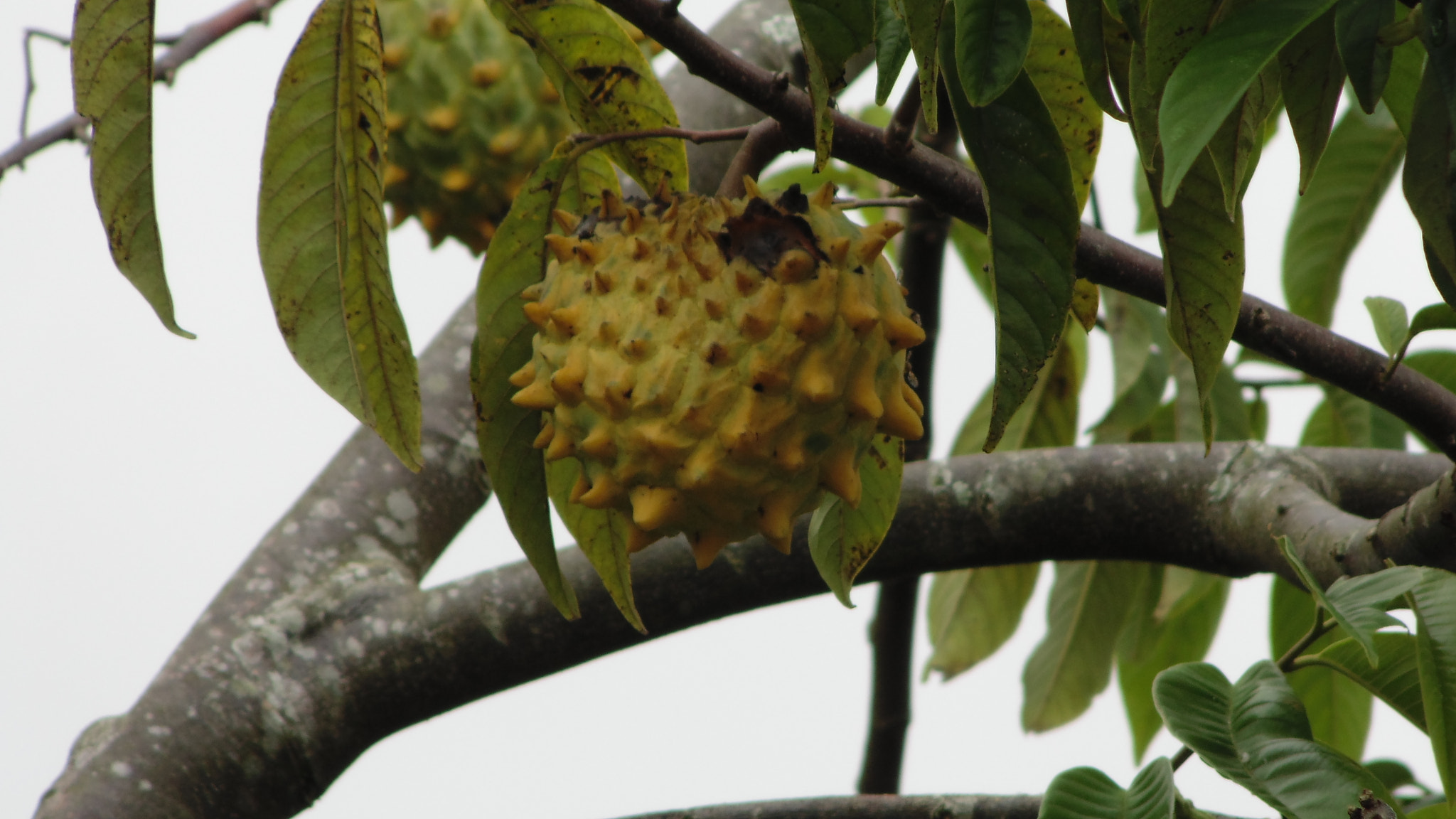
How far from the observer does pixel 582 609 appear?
4.71ft

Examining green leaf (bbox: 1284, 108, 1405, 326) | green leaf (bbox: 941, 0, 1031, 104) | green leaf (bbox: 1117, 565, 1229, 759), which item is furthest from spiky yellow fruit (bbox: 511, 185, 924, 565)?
green leaf (bbox: 1284, 108, 1405, 326)

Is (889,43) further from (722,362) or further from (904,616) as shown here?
(904,616)

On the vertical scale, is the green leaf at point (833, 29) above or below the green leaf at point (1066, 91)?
below

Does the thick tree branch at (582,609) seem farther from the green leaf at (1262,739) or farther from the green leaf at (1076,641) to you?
the green leaf at (1076,641)

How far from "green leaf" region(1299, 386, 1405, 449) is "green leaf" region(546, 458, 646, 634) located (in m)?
1.47

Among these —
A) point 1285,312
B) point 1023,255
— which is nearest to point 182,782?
point 1023,255

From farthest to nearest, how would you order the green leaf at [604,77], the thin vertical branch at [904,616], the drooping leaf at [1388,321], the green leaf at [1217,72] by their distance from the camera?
the thin vertical branch at [904,616]
the drooping leaf at [1388,321]
the green leaf at [604,77]
the green leaf at [1217,72]

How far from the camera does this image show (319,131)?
3.22ft

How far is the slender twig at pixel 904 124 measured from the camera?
0.90 m

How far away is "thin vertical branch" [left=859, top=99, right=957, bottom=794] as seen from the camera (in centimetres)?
203

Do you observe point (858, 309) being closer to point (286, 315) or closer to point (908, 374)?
point (908, 374)

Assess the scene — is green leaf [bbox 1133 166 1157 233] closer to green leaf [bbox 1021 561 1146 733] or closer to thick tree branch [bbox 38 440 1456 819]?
green leaf [bbox 1021 561 1146 733]

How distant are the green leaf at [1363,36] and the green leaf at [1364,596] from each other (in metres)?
0.31

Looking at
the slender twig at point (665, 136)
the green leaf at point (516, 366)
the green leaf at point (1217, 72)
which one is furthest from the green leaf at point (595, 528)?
the green leaf at point (1217, 72)
